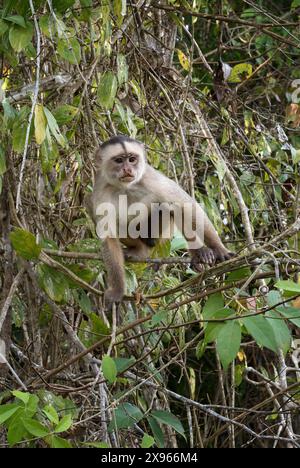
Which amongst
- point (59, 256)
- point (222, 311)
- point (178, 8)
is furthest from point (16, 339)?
point (222, 311)

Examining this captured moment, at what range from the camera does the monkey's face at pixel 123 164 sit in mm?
4133

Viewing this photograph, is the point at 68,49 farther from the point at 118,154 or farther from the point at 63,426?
the point at 63,426

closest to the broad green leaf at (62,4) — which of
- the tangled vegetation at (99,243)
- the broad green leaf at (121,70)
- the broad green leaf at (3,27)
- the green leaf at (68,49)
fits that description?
the tangled vegetation at (99,243)

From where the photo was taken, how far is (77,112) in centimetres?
379

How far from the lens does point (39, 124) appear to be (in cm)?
309

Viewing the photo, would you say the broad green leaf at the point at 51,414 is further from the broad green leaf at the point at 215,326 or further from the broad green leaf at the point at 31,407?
the broad green leaf at the point at 215,326

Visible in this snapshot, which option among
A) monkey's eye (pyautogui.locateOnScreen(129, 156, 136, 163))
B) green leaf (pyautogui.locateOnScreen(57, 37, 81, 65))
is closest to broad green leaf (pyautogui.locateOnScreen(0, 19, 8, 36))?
green leaf (pyautogui.locateOnScreen(57, 37, 81, 65))

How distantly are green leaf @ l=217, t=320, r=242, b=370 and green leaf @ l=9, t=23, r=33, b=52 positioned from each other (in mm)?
1495

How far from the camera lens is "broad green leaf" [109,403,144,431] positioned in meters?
2.91

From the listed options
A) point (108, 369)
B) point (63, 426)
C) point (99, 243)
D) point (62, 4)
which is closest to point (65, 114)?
point (62, 4)

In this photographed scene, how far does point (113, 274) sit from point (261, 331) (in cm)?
171

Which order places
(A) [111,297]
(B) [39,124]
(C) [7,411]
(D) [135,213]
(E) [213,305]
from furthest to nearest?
(D) [135,213]
(A) [111,297]
(B) [39,124]
(E) [213,305]
(C) [7,411]

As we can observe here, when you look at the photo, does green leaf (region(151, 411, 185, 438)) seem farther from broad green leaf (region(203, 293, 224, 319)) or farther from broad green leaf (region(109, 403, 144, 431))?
broad green leaf (region(203, 293, 224, 319))

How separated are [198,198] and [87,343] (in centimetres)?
134
